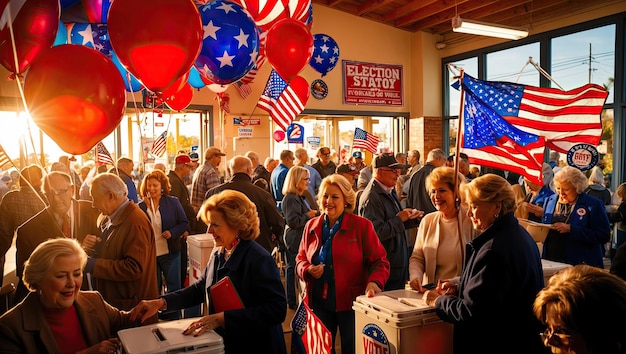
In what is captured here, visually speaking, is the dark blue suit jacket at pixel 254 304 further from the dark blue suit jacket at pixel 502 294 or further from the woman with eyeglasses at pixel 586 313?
the woman with eyeglasses at pixel 586 313

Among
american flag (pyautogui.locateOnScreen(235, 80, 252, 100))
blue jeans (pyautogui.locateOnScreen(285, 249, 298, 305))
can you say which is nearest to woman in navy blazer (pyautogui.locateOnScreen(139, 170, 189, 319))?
blue jeans (pyautogui.locateOnScreen(285, 249, 298, 305))

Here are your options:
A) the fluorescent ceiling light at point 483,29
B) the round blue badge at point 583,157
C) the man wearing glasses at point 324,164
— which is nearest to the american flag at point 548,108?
the round blue badge at point 583,157

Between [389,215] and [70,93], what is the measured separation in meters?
2.31

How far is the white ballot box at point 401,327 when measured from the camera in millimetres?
2295

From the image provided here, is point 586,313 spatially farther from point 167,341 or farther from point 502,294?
point 167,341

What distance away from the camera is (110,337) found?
2266mm

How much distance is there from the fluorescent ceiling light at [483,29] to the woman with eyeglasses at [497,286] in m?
5.79

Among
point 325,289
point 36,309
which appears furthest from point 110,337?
point 325,289

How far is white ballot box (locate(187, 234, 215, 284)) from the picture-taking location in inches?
160

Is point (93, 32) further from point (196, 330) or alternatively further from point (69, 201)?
point (196, 330)

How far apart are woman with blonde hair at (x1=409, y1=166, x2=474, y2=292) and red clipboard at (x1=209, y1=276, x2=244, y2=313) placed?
1139mm

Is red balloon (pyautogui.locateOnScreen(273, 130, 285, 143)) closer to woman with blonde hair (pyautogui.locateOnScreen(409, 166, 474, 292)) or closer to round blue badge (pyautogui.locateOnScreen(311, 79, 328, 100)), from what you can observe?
round blue badge (pyautogui.locateOnScreen(311, 79, 328, 100))

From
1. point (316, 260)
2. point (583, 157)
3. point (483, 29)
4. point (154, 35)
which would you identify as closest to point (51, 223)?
point (154, 35)

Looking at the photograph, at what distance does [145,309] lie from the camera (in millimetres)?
2391
